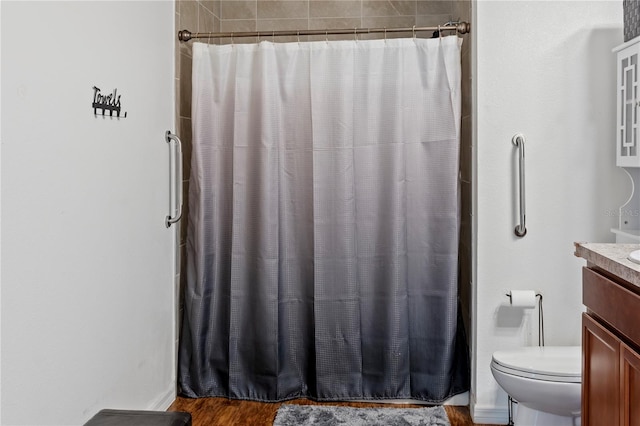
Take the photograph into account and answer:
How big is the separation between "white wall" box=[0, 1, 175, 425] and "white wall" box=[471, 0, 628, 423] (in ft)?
4.70

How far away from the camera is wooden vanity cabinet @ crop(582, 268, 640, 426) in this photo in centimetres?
148

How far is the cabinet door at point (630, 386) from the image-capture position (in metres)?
1.45

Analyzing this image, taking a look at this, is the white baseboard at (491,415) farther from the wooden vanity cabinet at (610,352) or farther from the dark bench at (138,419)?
the dark bench at (138,419)

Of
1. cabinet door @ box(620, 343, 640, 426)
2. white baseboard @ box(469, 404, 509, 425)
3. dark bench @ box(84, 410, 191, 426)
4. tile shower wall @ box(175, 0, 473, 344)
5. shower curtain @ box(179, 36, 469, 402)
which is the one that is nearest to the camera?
cabinet door @ box(620, 343, 640, 426)

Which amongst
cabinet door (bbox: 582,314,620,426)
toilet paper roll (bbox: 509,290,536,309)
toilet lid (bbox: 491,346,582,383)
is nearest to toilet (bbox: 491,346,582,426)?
toilet lid (bbox: 491,346,582,383)

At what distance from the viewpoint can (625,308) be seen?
1.51m

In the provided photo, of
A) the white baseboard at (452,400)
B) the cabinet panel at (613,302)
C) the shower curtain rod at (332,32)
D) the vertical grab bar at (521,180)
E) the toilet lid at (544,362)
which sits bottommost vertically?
→ the white baseboard at (452,400)

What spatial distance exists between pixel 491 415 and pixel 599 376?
112cm

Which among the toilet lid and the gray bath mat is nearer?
the toilet lid

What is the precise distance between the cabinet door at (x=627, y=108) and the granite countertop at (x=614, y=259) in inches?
27.1

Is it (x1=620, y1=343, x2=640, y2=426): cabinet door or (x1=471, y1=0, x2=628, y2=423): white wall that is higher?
(x1=471, y1=0, x2=628, y2=423): white wall

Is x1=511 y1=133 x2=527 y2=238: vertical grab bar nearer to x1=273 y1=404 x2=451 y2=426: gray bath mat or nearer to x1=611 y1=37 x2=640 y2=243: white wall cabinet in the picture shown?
x1=611 y1=37 x2=640 y2=243: white wall cabinet

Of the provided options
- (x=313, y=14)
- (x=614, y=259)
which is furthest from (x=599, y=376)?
(x=313, y=14)

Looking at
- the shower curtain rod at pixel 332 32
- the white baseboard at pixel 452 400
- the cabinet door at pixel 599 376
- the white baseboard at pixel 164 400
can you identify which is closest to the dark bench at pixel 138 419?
the white baseboard at pixel 164 400
